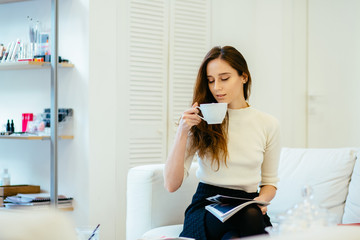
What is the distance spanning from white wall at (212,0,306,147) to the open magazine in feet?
6.53

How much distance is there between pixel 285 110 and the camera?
12.5 feet

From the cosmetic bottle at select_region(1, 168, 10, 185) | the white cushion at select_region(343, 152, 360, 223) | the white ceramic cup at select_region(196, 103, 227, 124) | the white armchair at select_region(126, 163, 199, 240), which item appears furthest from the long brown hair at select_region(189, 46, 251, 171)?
the cosmetic bottle at select_region(1, 168, 10, 185)

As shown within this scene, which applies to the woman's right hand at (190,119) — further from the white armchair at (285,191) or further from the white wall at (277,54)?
the white wall at (277,54)

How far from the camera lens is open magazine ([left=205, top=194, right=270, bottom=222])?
171 cm

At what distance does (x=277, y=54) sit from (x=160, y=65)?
0.95 metres

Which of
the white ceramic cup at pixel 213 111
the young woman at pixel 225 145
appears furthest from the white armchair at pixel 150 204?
the white ceramic cup at pixel 213 111

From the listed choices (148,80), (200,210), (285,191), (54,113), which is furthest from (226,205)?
(148,80)

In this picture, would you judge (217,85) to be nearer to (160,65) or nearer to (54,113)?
(54,113)

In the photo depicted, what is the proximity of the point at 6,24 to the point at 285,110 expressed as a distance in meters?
2.12

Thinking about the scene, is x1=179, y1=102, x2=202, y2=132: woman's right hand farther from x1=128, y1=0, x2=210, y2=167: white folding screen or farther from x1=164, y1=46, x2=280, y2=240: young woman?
x1=128, y1=0, x2=210, y2=167: white folding screen

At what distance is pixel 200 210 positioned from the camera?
6.47ft

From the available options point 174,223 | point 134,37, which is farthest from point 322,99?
point 174,223

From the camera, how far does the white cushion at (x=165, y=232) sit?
2.19 meters

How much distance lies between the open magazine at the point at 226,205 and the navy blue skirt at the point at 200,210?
0.28 feet
